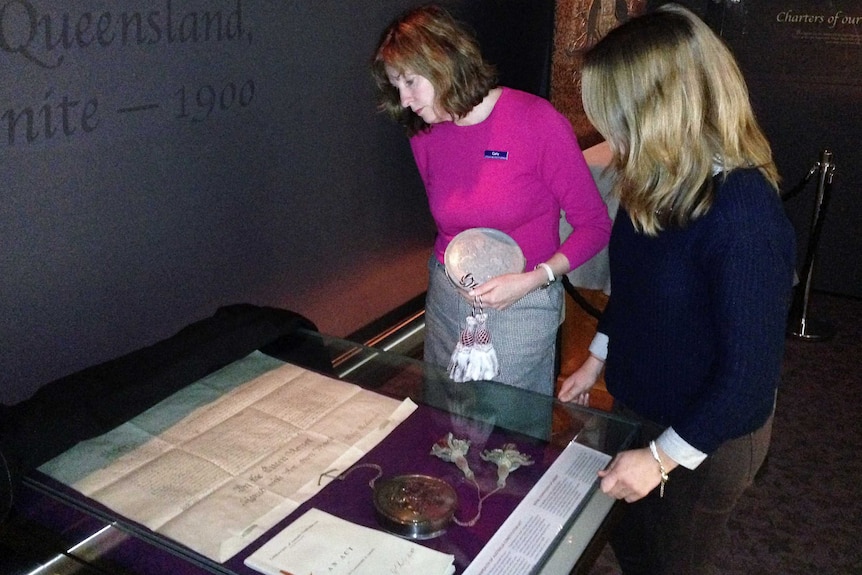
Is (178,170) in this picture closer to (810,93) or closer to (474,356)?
(474,356)

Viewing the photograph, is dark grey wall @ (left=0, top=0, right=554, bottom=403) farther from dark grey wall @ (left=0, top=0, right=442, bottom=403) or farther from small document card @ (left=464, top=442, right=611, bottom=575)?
small document card @ (left=464, top=442, right=611, bottom=575)

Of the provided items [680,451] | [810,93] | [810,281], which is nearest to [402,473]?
[680,451]

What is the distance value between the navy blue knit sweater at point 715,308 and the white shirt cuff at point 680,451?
0.01 meters

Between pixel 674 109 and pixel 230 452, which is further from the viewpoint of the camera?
pixel 230 452

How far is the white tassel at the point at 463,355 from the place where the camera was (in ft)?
5.71

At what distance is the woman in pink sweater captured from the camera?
1.91 m

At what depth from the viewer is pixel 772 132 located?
470 cm

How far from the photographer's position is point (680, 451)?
135 centimetres

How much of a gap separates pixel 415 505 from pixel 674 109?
28.8 inches

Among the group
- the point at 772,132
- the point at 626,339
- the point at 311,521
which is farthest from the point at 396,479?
the point at 772,132

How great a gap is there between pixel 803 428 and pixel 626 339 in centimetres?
218

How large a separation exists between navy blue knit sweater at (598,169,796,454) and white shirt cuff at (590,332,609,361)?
217 millimetres

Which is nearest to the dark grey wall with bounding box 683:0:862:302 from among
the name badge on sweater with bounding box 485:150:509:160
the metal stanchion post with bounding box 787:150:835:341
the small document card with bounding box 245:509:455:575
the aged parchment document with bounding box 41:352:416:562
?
the metal stanchion post with bounding box 787:150:835:341

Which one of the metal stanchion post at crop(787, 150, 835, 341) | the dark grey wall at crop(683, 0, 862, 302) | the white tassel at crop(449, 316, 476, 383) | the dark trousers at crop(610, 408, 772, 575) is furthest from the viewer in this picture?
the dark grey wall at crop(683, 0, 862, 302)
